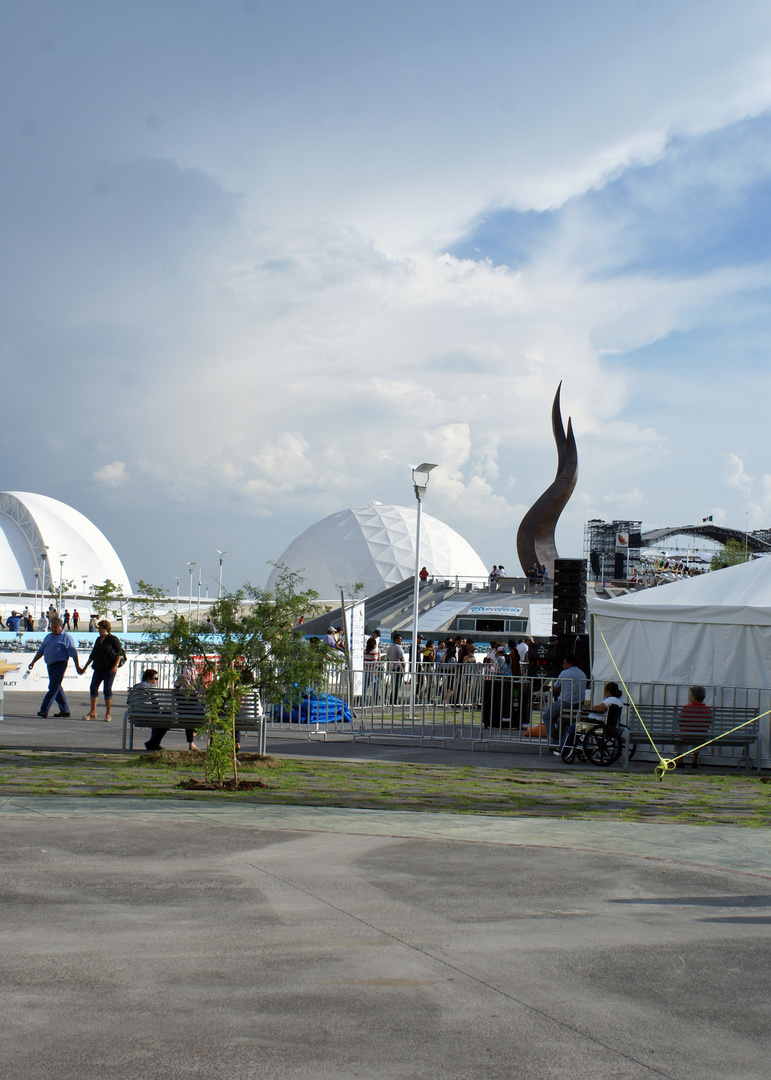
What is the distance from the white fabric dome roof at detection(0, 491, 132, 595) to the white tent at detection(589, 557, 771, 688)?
85.4m

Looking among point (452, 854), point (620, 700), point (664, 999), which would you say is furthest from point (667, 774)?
point (664, 999)

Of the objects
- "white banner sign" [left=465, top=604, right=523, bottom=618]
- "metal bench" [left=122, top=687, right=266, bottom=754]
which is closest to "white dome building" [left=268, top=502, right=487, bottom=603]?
"white banner sign" [left=465, top=604, right=523, bottom=618]

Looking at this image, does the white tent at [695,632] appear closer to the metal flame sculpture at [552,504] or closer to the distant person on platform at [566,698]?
the distant person on platform at [566,698]

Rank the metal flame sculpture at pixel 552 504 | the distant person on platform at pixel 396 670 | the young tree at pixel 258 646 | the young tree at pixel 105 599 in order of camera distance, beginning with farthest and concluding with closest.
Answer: the metal flame sculpture at pixel 552 504 → the young tree at pixel 105 599 → the distant person on platform at pixel 396 670 → the young tree at pixel 258 646

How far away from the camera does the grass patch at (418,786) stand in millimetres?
8484

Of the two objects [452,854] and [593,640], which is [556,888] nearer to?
[452,854]

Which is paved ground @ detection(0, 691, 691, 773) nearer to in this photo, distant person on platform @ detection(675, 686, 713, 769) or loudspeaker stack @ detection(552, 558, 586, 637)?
distant person on platform @ detection(675, 686, 713, 769)

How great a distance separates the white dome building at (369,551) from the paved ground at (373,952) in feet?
211

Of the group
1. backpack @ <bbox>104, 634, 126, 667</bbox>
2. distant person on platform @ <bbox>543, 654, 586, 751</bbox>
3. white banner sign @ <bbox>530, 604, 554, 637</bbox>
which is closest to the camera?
distant person on platform @ <bbox>543, 654, 586, 751</bbox>

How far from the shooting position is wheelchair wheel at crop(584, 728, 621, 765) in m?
12.6

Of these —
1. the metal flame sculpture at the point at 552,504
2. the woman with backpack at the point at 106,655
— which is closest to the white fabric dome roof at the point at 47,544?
the metal flame sculpture at the point at 552,504

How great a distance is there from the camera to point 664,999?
3.91m


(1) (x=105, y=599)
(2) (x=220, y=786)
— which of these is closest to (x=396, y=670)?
(2) (x=220, y=786)

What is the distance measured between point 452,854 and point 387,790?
9.69 ft
